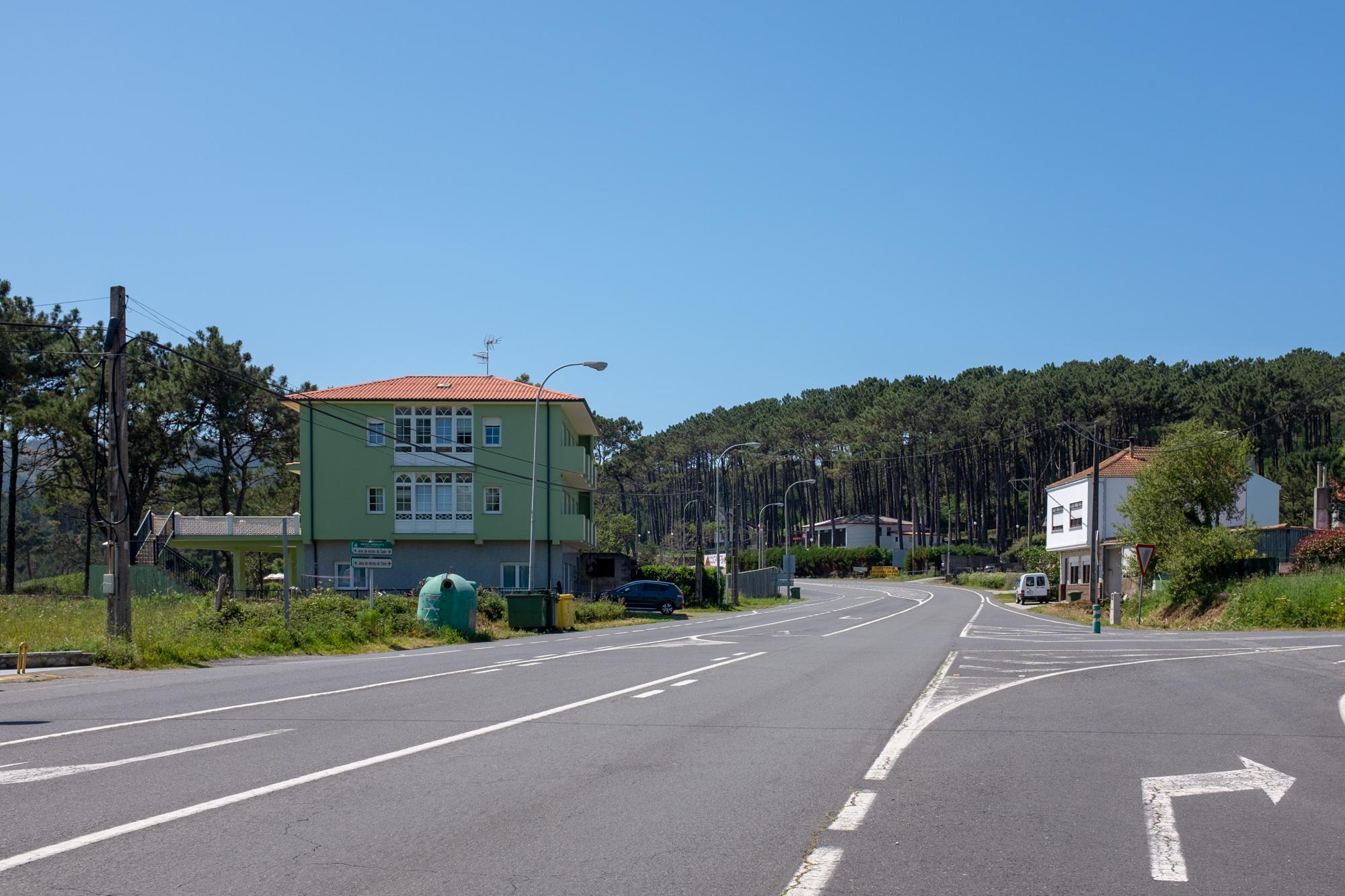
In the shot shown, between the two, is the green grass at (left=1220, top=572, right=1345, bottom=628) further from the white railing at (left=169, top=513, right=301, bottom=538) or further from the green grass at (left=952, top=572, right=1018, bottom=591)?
the green grass at (left=952, top=572, right=1018, bottom=591)

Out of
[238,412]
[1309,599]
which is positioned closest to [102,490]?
[238,412]

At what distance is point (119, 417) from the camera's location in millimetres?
21000

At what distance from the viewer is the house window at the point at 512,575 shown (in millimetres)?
54500

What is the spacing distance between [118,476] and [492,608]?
16.6 meters

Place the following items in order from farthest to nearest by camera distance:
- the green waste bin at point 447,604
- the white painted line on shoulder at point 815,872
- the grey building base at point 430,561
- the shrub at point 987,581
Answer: the shrub at point 987,581, the grey building base at point 430,561, the green waste bin at point 447,604, the white painted line on shoulder at point 815,872

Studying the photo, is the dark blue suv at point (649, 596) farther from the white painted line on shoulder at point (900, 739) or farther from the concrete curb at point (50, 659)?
the white painted line on shoulder at point (900, 739)

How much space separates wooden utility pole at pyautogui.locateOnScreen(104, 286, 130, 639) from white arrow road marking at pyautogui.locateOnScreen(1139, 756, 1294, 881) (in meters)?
17.9

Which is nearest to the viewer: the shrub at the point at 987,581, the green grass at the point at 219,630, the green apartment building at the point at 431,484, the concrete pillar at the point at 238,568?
the green grass at the point at 219,630

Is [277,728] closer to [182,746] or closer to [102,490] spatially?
[182,746]

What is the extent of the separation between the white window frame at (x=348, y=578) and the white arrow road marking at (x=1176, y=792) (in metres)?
46.6

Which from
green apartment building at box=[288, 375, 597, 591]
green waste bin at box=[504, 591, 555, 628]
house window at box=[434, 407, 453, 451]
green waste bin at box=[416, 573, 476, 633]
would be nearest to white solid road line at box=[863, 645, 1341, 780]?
green waste bin at box=[416, 573, 476, 633]

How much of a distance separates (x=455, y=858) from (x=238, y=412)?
63.0 m

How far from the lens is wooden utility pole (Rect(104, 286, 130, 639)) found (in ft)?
67.8


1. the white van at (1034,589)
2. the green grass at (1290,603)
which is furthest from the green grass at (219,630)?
the white van at (1034,589)
